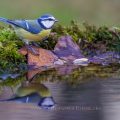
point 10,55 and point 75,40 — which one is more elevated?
point 75,40

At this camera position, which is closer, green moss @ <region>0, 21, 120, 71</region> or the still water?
the still water

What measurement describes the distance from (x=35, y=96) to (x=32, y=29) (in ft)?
4.31

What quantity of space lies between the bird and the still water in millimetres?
352

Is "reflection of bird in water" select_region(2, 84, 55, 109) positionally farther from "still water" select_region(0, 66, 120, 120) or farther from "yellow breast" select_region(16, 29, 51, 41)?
"yellow breast" select_region(16, 29, 51, 41)

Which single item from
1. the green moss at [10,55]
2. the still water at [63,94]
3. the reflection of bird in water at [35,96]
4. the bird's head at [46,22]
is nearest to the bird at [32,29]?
the bird's head at [46,22]

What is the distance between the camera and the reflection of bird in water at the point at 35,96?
19.0ft

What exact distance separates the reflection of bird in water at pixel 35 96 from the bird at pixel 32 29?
898mm

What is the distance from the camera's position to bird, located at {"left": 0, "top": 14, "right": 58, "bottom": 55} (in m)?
7.21

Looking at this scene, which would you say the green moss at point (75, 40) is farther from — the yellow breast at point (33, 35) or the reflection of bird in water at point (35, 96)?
the reflection of bird in water at point (35, 96)

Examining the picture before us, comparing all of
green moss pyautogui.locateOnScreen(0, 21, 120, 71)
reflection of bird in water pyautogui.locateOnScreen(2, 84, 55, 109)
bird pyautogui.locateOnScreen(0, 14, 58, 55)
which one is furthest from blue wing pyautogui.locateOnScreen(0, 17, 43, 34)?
reflection of bird in water pyautogui.locateOnScreen(2, 84, 55, 109)

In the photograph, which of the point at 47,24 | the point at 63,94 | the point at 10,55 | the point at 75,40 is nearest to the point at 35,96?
the point at 63,94

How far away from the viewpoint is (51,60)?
7363mm

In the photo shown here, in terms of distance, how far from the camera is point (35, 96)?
6.03 m

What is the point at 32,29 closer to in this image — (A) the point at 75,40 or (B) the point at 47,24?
(B) the point at 47,24
